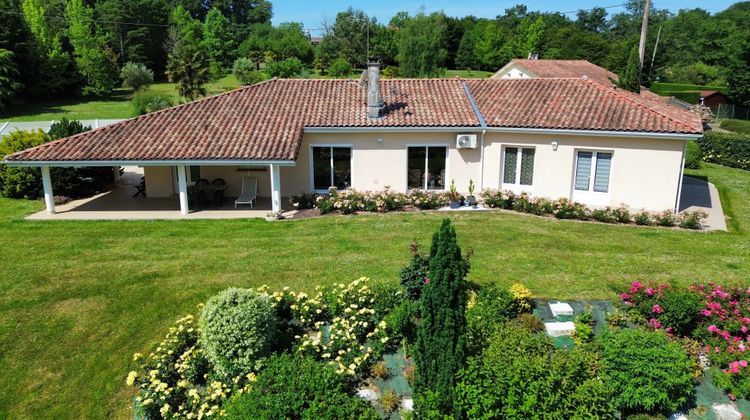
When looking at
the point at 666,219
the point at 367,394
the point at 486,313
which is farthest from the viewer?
the point at 666,219

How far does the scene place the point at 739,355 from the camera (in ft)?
29.8

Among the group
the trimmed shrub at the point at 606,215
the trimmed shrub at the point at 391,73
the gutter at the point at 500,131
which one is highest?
the trimmed shrub at the point at 391,73

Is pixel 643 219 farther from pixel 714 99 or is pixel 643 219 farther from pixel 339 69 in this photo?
pixel 339 69

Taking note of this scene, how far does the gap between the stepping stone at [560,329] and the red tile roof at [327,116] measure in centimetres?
1065

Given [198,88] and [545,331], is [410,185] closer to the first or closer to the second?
[545,331]

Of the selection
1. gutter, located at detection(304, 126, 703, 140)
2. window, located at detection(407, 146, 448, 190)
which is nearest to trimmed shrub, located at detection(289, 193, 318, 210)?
gutter, located at detection(304, 126, 703, 140)

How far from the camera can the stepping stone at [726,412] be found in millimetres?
8203

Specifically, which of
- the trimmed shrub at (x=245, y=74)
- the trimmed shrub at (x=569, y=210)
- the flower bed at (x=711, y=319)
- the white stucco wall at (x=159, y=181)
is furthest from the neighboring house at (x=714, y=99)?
the white stucco wall at (x=159, y=181)

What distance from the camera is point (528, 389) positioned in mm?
7414

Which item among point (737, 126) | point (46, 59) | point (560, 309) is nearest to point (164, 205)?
point (560, 309)

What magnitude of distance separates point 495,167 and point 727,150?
70.9ft

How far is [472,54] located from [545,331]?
87.1 metres

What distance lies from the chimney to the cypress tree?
544 inches

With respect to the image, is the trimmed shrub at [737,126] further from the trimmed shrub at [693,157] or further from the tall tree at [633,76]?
the tall tree at [633,76]
